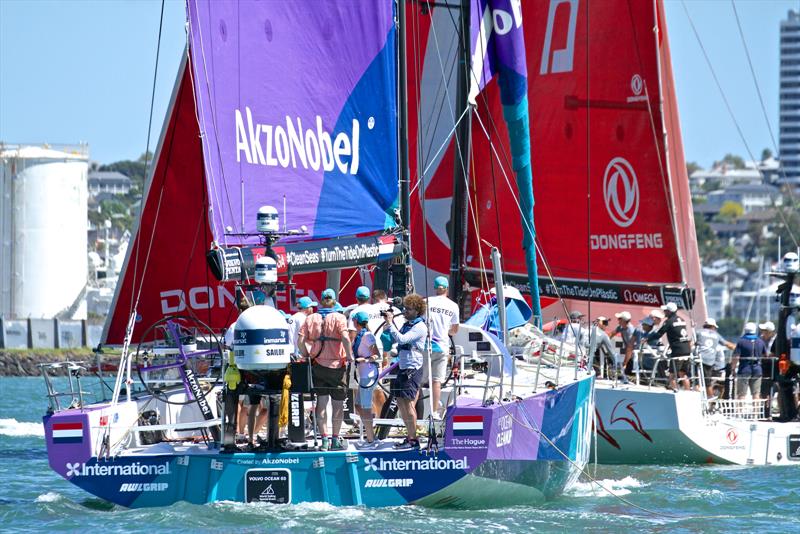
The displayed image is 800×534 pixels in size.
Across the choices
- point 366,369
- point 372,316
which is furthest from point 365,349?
point 372,316

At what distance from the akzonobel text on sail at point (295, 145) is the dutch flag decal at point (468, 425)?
401 centimetres

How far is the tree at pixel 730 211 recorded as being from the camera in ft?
595

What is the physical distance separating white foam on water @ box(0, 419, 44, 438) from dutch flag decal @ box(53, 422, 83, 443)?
39.6 ft

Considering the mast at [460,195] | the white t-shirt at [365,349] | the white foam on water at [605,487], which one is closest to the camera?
the white t-shirt at [365,349]

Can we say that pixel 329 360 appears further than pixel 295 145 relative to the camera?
No

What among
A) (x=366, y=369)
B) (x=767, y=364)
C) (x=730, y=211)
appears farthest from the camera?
(x=730, y=211)

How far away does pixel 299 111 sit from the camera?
17094mm

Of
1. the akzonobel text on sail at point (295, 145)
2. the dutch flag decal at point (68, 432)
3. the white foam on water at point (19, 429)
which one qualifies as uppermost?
the akzonobel text on sail at point (295, 145)

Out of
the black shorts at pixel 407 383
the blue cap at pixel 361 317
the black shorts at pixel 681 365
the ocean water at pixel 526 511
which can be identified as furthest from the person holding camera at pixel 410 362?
the black shorts at pixel 681 365

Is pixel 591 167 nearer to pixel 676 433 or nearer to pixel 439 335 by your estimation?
Result: pixel 676 433

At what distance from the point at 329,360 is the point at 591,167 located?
12034 mm

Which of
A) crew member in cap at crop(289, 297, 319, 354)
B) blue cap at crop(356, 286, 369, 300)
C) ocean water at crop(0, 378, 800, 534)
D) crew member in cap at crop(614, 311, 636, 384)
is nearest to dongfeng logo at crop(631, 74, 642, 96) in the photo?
crew member in cap at crop(614, 311, 636, 384)

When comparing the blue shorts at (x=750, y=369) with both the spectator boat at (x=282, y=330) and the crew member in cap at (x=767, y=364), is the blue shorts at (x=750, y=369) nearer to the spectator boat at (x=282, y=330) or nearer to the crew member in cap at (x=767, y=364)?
the crew member in cap at (x=767, y=364)

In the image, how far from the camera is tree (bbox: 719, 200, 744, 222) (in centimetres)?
18130
